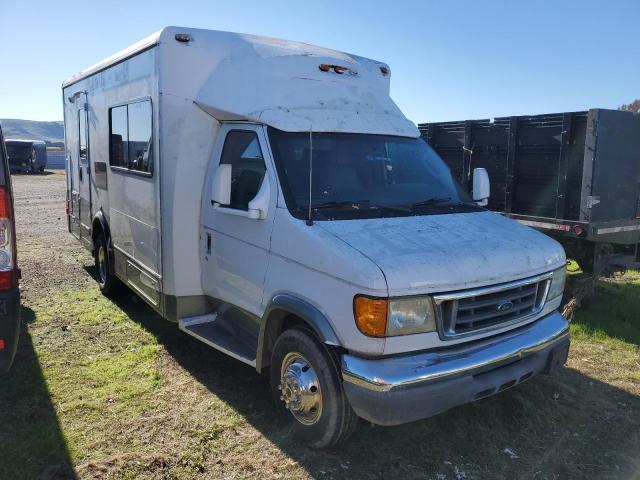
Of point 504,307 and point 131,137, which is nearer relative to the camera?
point 504,307

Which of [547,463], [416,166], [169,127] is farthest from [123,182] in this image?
[547,463]

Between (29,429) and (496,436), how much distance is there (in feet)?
11.2

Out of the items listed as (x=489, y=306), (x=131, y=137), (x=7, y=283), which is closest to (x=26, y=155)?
(x=131, y=137)

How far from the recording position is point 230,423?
4.09 m

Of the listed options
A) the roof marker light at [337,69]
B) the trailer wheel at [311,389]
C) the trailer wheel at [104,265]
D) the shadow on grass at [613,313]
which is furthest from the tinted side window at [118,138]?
the shadow on grass at [613,313]

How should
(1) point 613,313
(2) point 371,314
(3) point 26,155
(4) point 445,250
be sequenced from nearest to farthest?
(2) point 371,314, (4) point 445,250, (1) point 613,313, (3) point 26,155

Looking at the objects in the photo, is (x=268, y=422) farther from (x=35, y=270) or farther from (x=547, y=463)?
(x=35, y=270)

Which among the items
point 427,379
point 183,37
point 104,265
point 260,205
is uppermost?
point 183,37

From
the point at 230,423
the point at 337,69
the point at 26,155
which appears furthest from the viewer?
the point at 26,155

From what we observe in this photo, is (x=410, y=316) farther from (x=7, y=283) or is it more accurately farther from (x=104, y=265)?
(x=104, y=265)

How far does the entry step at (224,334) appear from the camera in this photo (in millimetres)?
4316

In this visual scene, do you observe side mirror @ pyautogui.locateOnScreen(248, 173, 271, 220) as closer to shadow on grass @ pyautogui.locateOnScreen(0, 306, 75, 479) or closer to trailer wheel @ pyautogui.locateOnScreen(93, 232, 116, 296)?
shadow on grass @ pyautogui.locateOnScreen(0, 306, 75, 479)

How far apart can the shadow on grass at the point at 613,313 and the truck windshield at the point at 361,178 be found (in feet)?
9.23

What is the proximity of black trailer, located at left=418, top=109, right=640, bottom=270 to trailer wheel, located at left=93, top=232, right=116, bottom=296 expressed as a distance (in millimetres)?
5181
